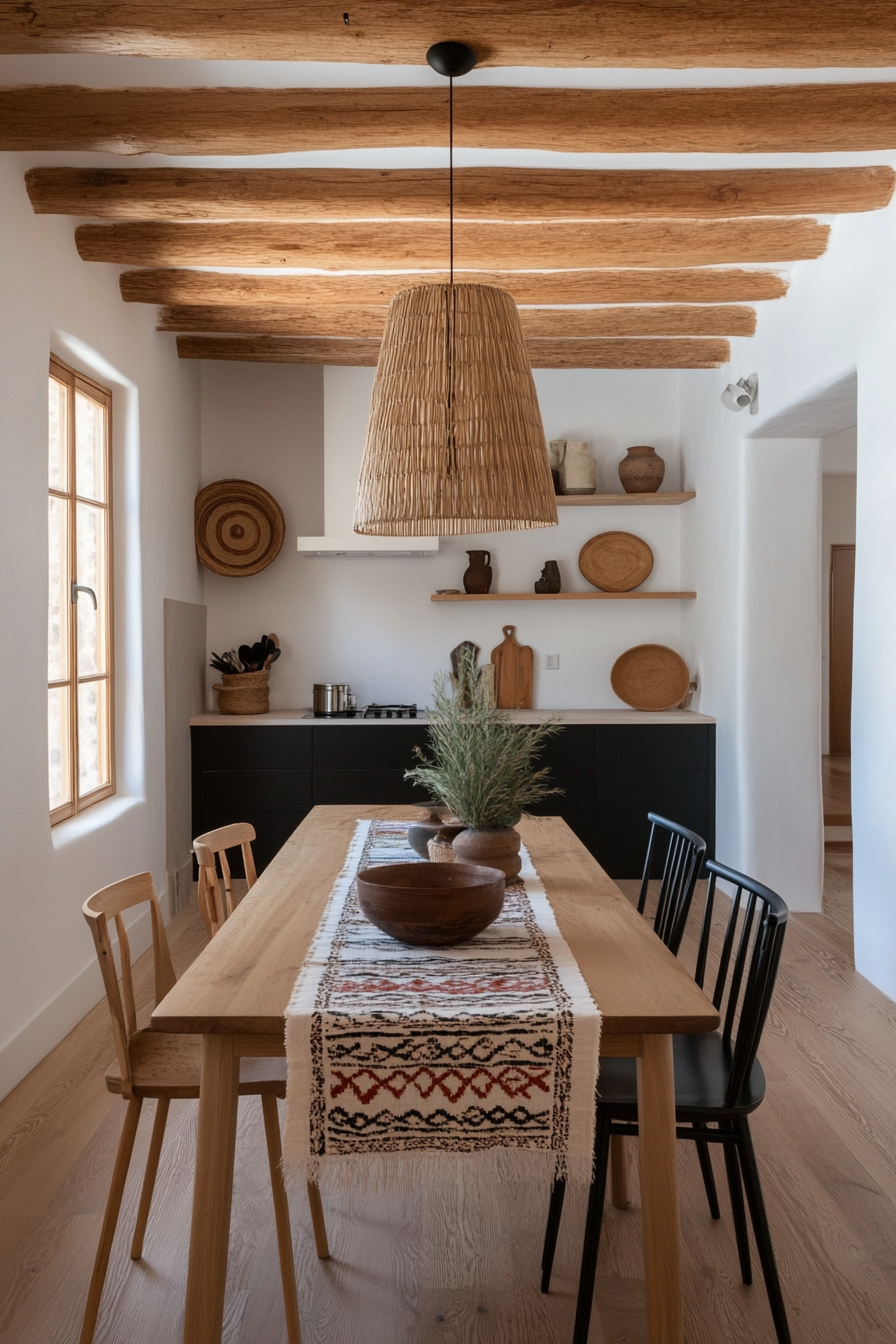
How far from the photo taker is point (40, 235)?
11.3 feet

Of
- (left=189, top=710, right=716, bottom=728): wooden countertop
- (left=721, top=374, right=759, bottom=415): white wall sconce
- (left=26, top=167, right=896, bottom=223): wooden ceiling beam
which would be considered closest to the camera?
(left=26, top=167, right=896, bottom=223): wooden ceiling beam

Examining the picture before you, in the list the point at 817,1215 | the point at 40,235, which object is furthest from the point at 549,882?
the point at 40,235

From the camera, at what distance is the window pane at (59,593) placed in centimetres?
384

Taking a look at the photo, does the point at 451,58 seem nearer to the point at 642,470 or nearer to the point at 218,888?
the point at 218,888

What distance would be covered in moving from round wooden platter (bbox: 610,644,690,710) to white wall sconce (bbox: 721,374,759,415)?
1.55m

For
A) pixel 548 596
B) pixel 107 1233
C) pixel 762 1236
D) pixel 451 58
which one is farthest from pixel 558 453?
pixel 107 1233

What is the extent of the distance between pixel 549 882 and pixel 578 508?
4.07m

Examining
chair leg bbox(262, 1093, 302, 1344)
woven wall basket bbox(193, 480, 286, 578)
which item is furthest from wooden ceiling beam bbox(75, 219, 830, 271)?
chair leg bbox(262, 1093, 302, 1344)

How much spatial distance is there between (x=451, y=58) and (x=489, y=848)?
1888 millimetres

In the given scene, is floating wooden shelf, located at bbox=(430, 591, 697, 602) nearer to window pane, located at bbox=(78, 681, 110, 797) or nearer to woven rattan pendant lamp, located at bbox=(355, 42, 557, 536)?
window pane, located at bbox=(78, 681, 110, 797)

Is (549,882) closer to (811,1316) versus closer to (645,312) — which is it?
(811,1316)

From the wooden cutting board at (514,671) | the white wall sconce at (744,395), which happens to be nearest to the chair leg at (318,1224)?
the white wall sconce at (744,395)

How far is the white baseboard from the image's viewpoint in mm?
3090

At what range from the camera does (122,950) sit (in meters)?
2.12
